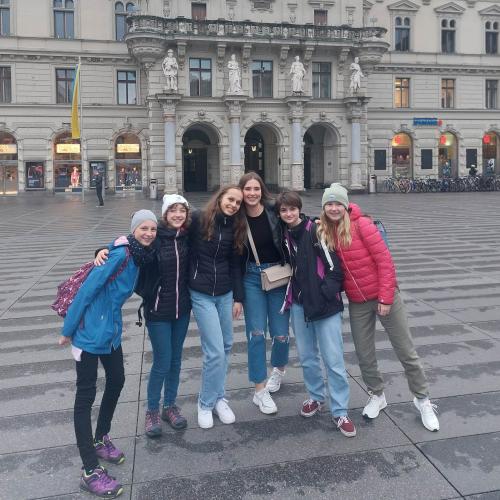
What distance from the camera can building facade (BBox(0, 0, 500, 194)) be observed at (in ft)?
109

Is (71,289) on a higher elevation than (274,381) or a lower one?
higher

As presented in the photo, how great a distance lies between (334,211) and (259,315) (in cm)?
117

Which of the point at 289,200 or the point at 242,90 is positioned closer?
the point at 289,200

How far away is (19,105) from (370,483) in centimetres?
3763

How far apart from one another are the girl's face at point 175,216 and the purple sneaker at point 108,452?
5.53 feet

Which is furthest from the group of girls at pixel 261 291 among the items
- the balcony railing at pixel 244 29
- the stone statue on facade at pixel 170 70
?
the balcony railing at pixel 244 29

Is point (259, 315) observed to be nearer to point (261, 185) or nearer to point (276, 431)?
point (276, 431)

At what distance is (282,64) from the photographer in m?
34.6

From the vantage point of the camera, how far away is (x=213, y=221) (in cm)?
441

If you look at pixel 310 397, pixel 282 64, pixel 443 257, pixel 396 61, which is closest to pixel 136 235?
pixel 310 397

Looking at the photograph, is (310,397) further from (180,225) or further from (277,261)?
(180,225)

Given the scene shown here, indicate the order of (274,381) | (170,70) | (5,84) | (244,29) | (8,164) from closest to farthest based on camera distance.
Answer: (274,381) < (170,70) < (244,29) < (5,84) < (8,164)

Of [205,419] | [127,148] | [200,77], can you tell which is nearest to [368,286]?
[205,419]

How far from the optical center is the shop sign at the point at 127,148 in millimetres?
37562
